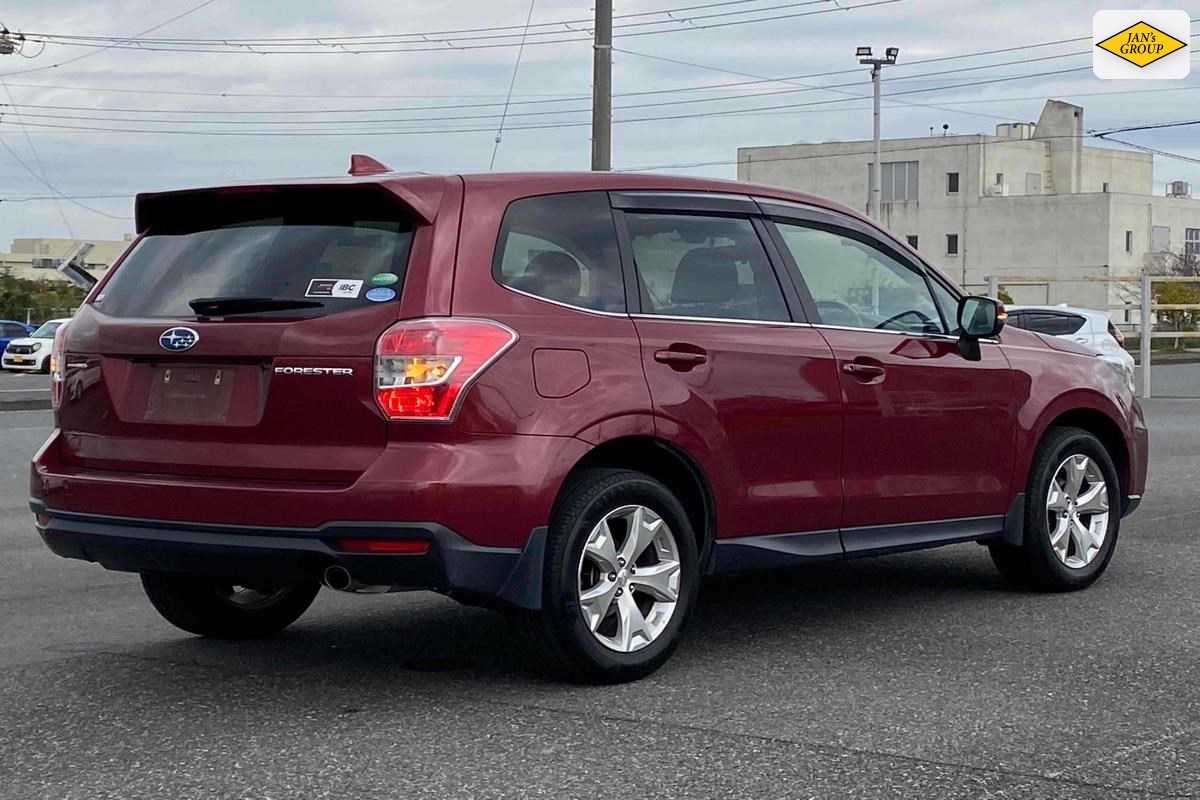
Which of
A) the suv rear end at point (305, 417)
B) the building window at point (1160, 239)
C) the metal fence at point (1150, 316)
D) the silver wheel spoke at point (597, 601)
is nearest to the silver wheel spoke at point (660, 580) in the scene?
the silver wheel spoke at point (597, 601)

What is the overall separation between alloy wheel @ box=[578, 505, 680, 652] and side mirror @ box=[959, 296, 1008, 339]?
1.98m

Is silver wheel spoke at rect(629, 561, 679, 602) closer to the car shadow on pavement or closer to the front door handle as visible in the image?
the car shadow on pavement

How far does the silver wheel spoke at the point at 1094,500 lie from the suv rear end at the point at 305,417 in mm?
3217

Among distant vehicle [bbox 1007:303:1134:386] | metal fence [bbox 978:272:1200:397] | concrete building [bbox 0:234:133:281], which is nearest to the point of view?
distant vehicle [bbox 1007:303:1134:386]

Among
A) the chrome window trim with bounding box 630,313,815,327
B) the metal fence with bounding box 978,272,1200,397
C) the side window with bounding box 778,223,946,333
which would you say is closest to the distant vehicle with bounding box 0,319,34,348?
the metal fence with bounding box 978,272,1200,397

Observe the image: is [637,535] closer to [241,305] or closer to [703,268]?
[703,268]

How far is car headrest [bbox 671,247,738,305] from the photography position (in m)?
6.38

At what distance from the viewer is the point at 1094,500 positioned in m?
8.08

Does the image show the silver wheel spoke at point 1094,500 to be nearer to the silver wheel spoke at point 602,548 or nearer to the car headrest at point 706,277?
the car headrest at point 706,277

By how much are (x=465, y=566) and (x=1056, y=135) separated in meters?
91.0

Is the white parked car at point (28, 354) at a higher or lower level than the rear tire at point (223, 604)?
lower

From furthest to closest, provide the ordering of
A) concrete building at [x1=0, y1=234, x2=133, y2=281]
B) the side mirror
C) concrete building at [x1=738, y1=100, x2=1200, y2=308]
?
concrete building at [x1=0, y1=234, x2=133, y2=281] < concrete building at [x1=738, y1=100, x2=1200, y2=308] < the side mirror

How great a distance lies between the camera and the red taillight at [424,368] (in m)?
5.45

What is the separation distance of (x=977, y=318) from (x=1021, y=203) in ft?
268
